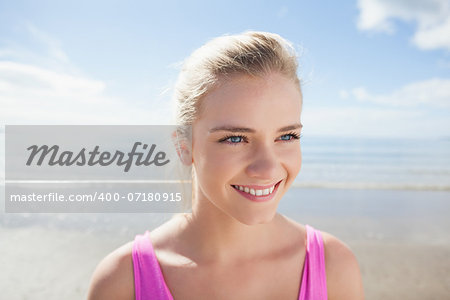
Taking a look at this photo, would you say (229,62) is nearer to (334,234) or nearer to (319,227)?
(334,234)

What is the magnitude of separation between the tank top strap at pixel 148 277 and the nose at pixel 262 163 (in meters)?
0.70

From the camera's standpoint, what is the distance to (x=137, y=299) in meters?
1.77

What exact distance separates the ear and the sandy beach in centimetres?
285

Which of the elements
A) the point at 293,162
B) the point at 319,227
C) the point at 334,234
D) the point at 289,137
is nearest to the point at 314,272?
the point at 293,162

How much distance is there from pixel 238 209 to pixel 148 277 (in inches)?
23.3

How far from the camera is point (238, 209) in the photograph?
164 cm

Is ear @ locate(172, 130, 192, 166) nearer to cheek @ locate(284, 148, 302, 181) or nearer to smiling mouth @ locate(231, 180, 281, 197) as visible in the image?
smiling mouth @ locate(231, 180, 281, 197)

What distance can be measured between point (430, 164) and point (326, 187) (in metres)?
6.98

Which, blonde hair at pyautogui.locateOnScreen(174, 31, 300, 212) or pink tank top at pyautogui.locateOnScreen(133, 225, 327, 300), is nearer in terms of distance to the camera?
blonde hair at pyautogui.locateOnScreen(174, 31, 300, 212)

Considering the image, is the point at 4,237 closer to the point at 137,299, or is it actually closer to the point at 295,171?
the point at 137,299

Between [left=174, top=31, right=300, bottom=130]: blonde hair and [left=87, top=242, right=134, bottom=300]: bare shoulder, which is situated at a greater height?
[left=174, top=31, right=300, bottom=130]: blonde hair

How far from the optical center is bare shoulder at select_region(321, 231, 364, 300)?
188 centimetres

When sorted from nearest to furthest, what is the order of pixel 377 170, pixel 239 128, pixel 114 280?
pixel 239 128 → pixel 114 280 → pixel 377 170

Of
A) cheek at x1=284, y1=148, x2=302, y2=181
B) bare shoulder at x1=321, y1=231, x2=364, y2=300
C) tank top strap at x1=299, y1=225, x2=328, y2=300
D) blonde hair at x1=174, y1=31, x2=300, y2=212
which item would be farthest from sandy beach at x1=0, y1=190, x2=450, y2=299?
blonde hair at x1=174, y1=31, x2=300, y2=212
